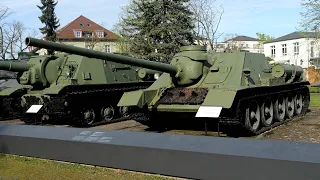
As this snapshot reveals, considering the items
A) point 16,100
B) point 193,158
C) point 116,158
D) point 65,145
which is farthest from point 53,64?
point 193,158

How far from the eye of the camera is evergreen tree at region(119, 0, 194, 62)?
2744cm

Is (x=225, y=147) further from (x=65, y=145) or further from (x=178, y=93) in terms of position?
(x=178, y=93)

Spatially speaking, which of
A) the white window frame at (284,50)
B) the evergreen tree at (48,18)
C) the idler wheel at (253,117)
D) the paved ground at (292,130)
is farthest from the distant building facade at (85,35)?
the idler wheel at (253,117)

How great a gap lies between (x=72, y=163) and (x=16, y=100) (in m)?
8.91

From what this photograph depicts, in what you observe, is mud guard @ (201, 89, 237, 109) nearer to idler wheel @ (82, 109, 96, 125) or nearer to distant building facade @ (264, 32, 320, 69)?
idler wheel @ (82, 109, 96, 125)

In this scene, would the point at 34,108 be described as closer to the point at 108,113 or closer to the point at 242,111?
the point at 108,113

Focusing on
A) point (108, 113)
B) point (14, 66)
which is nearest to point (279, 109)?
point (108, 113)

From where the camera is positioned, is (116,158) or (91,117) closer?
(116,158)

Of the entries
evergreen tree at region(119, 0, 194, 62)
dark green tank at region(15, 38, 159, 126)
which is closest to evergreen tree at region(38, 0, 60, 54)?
evergreen tree at region(119, 0, 194, 62)

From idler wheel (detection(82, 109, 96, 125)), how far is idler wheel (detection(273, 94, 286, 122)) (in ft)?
18.3

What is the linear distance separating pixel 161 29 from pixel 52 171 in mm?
21739

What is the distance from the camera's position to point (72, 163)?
6492 millimetres

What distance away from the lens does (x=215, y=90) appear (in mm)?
8852

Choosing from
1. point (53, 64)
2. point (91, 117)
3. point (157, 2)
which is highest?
point (157, 2)
